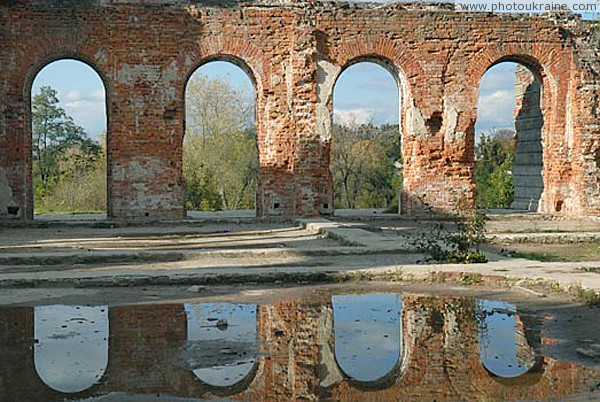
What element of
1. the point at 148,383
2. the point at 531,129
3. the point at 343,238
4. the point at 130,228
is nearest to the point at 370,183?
the point at 531,129

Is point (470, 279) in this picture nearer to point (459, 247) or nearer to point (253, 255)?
point (459, 247)

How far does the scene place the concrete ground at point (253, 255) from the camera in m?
8.59

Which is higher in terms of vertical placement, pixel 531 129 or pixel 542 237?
pixel 531 129

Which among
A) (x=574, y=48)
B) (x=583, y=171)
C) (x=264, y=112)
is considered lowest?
(x=583, y=171)

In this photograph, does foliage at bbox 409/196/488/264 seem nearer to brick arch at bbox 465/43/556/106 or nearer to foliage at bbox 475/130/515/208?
brick arch at bbox 465/43/556/106

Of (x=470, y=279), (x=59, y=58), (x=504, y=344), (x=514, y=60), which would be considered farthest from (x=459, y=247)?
(x=59, y=58)

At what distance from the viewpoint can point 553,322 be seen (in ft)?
21.1

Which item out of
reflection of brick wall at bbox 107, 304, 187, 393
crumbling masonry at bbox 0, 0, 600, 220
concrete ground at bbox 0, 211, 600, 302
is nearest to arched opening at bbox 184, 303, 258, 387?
reflection of brick wall at bbox 107, 304, 187, 393

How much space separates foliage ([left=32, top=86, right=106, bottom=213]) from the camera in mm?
28533

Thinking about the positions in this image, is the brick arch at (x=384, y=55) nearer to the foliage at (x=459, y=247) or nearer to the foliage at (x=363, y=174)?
the foliage at (x=459, y=247)

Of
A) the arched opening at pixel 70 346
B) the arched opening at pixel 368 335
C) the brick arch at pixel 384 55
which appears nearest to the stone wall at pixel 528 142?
the brick arch at pixel 384 55

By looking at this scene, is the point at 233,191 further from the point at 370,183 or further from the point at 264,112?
the point at 264,112

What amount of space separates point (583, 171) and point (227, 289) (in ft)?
41.3

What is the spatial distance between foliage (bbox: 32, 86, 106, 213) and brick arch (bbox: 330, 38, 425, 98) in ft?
35.5
